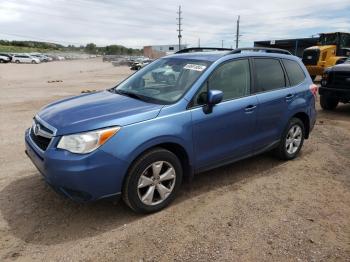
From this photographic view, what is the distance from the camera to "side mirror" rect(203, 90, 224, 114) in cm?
407

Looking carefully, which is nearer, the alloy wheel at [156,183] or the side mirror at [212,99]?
the alloy wheel at [156,183]

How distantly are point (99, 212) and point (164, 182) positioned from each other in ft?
2.62

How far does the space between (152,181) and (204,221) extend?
699mm

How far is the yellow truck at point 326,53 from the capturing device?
1914 centimetres

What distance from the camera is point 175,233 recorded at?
140 inches

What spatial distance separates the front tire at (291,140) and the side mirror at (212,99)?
176 centimetres

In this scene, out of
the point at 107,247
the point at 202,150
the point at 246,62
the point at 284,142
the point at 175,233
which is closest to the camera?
the point at 107,247

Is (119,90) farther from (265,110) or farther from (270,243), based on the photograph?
(270,243)

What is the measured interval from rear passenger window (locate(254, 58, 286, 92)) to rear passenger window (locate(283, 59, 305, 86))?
19 cm

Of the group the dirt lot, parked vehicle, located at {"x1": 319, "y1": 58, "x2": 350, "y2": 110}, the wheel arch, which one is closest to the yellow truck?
parked vehicle, located at {"x1": 319, "y1": 58, "x2": 350, "y2": 110}

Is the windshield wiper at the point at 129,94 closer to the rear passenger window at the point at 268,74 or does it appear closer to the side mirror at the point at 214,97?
the side mirror at the point at 214,97

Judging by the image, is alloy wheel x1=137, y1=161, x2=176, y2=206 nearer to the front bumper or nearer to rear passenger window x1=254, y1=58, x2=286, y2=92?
the front bumper

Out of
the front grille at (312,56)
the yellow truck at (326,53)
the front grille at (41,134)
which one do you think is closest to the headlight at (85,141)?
the front grille at (41,134)

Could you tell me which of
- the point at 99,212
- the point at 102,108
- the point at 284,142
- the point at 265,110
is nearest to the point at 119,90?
the point at 102,108
